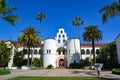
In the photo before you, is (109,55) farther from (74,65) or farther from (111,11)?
(111,11)

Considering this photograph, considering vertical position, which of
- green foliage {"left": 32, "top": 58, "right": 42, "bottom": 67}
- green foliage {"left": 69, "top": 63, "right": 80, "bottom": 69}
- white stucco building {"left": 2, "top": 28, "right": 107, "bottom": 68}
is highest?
white stucco building {"left": 2, "top": 28, "right": 107, "bottom": 68}

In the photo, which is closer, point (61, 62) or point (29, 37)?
point (29, 37)

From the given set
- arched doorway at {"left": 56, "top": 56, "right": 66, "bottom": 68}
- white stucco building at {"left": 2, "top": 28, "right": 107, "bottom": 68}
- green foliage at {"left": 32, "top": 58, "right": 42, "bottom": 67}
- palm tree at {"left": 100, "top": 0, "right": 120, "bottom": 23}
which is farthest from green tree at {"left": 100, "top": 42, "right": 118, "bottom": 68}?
palm tree at {"left": 100, "top": 0, "right": 120, "bottom": 23}

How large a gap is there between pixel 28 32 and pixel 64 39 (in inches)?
720

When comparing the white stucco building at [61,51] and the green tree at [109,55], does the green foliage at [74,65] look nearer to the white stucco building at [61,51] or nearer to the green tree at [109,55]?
the white stucco building at [61,51]

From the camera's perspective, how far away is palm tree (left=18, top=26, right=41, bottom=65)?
59.2 metres

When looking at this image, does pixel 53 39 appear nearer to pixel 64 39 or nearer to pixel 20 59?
pixel 64 39

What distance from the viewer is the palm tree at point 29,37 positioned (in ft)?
194

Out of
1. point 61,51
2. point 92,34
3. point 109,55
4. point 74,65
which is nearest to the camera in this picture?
point 92,34

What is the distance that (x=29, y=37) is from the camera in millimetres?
59406

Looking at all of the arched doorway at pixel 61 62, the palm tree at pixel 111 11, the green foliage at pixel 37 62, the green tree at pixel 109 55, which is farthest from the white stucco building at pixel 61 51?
the palm tree at pixel 111 11

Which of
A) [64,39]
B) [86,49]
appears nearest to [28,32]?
[64,39]

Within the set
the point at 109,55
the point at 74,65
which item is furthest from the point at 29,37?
the point at 109,55

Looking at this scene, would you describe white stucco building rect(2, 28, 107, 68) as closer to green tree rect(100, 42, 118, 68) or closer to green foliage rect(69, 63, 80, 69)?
green foliage rect(69, 63, 80, 69)
